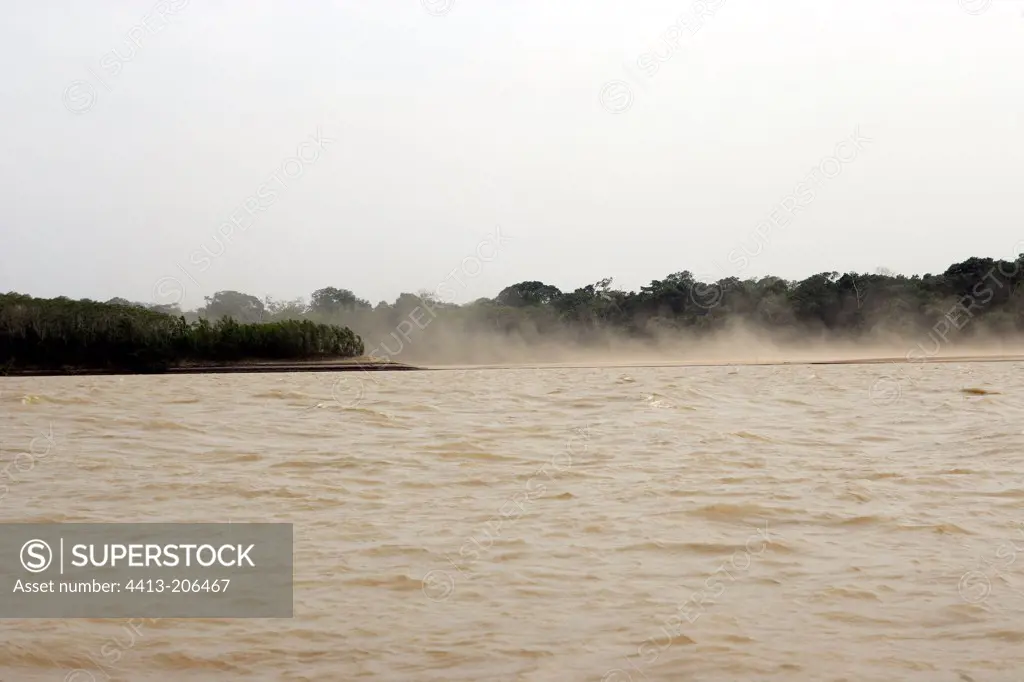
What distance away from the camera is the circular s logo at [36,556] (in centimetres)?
458

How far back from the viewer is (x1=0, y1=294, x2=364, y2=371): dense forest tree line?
145 ft

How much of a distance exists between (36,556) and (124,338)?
4379 cm

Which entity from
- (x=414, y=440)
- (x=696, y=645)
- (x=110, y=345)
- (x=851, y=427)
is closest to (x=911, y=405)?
(x=851, y=427)

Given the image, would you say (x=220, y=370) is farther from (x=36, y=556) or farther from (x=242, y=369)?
(x=36, y=556)

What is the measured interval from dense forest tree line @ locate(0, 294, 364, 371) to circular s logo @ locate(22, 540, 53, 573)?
141ft

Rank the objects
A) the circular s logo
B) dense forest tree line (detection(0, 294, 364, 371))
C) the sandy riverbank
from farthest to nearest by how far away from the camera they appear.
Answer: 1. dense forest tree line (detection(0, 294, 364, 371))
2. the sandy riverbank
3. the circular s logo

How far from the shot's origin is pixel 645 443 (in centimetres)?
969

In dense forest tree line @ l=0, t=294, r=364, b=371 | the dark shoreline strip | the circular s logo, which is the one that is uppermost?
dense forest tree line @ l=0, t=294, r=364, b=371

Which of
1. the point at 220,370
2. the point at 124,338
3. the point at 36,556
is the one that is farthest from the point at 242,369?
the point at 36,556

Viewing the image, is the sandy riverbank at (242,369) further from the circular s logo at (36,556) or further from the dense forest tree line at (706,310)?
the circular s logo at (36,556)

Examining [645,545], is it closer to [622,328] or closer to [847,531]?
[847,531]

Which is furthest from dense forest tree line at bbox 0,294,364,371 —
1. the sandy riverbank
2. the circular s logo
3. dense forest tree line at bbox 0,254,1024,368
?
the circular s logo

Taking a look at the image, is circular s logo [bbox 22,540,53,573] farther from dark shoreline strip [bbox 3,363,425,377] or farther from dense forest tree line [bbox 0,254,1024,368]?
dense forest tree line [bbox 0,254,1024,368]

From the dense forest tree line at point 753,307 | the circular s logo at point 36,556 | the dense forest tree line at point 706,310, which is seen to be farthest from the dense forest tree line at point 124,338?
the circular s logo at point 36,556
